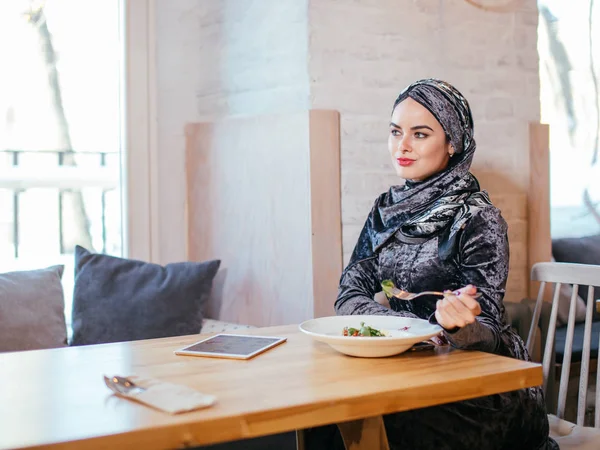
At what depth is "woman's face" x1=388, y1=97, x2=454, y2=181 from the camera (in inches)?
78.6

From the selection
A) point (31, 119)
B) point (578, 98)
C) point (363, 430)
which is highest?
point (578, 98)

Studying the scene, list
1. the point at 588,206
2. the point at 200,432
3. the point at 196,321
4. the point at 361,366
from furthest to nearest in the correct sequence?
1. the point at 588,206
2. the point at 196,321
3. the point at 361,366
4. the point at 200,432

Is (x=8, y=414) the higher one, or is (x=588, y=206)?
(x=588, y=206)

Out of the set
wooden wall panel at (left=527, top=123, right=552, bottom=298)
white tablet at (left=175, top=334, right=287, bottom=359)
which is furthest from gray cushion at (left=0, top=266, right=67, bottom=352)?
wooden wall panel at (left=527, top=123, right=552, bottom=298)

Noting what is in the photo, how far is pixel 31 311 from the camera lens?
2477 mm

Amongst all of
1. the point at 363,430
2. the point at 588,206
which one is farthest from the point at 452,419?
the point at 588,206

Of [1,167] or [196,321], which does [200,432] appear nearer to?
[196,321]

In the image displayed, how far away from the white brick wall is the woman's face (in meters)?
0.62

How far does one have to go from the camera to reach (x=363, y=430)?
4.64 feet

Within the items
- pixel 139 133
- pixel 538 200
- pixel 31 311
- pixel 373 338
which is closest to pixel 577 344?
pixel 538 200

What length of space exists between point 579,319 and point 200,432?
9.23ft

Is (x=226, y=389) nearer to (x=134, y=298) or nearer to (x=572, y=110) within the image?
(x=134, y=298)

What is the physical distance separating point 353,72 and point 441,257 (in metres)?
Result: 0.99

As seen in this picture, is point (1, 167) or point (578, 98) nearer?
point (1, 167)
